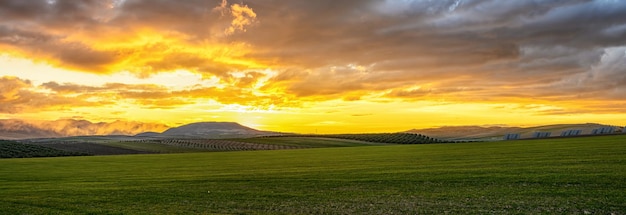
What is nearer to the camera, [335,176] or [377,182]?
[377,182]

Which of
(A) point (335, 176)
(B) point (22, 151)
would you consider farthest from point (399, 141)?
(A) point (335, 176)

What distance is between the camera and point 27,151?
11569 cm

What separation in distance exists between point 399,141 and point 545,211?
15076 cm

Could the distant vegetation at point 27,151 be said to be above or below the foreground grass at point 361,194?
above

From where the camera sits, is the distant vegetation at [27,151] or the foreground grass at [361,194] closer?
the foreground grass at [361,194]

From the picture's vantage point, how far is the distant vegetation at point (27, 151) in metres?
109

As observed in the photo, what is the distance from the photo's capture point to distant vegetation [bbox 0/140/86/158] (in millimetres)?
108600

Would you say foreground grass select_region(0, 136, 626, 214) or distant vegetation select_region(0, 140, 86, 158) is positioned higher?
distant vegetation select_region(0, 140, 86, 158)

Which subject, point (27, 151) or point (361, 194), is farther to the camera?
point (27, 151)

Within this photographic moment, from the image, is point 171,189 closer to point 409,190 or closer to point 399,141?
point 409,190

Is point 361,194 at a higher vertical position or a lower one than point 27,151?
lower

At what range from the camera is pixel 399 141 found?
170 meters

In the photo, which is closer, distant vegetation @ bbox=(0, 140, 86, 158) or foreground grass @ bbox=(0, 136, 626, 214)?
foreground grass @ bbox=(0, 136, 626, 214)

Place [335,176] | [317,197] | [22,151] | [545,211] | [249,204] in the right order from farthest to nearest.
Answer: [22,151]
[335,176]
[317,197]
[249,204]
[545,211]
